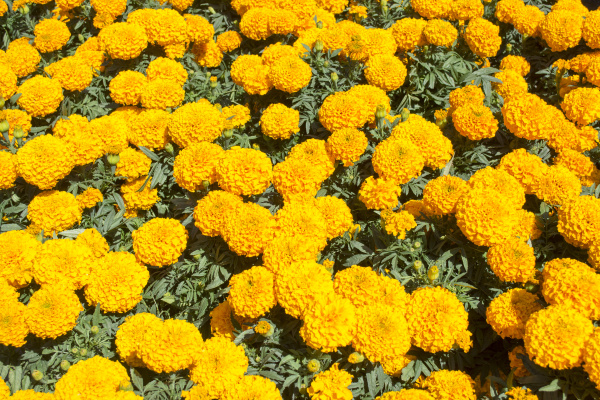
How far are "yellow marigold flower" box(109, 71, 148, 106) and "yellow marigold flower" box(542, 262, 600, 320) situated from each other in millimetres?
3448

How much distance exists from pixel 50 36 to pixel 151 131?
1852 millimetres

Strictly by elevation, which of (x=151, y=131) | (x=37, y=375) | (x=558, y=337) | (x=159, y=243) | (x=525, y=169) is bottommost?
(x=37, y=375)

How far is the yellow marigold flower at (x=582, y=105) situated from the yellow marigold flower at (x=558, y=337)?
206 cm

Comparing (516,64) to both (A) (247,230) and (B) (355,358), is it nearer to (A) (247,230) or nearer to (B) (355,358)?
(A) (247,230)

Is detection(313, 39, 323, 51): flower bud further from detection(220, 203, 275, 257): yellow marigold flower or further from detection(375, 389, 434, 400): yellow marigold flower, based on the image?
detection(375, 389, 434, 400): yellow marigold flower

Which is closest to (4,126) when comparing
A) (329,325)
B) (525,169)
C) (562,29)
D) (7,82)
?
(7,82)

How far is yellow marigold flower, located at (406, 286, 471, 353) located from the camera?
2840mm

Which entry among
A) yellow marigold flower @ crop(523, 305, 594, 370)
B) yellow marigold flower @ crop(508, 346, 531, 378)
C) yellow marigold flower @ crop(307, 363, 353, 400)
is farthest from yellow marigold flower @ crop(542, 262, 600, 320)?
yellow marigold flower @ crop(307, 363, 353, 400)

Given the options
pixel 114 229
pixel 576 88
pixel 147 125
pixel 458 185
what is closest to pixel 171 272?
pixel 114 229

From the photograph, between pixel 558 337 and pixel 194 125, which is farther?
pixel 194 125

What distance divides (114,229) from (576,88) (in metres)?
4.15

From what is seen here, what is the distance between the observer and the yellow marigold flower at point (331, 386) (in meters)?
2.62

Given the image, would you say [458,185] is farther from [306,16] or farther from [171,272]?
[306,16]

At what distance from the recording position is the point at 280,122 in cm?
391
